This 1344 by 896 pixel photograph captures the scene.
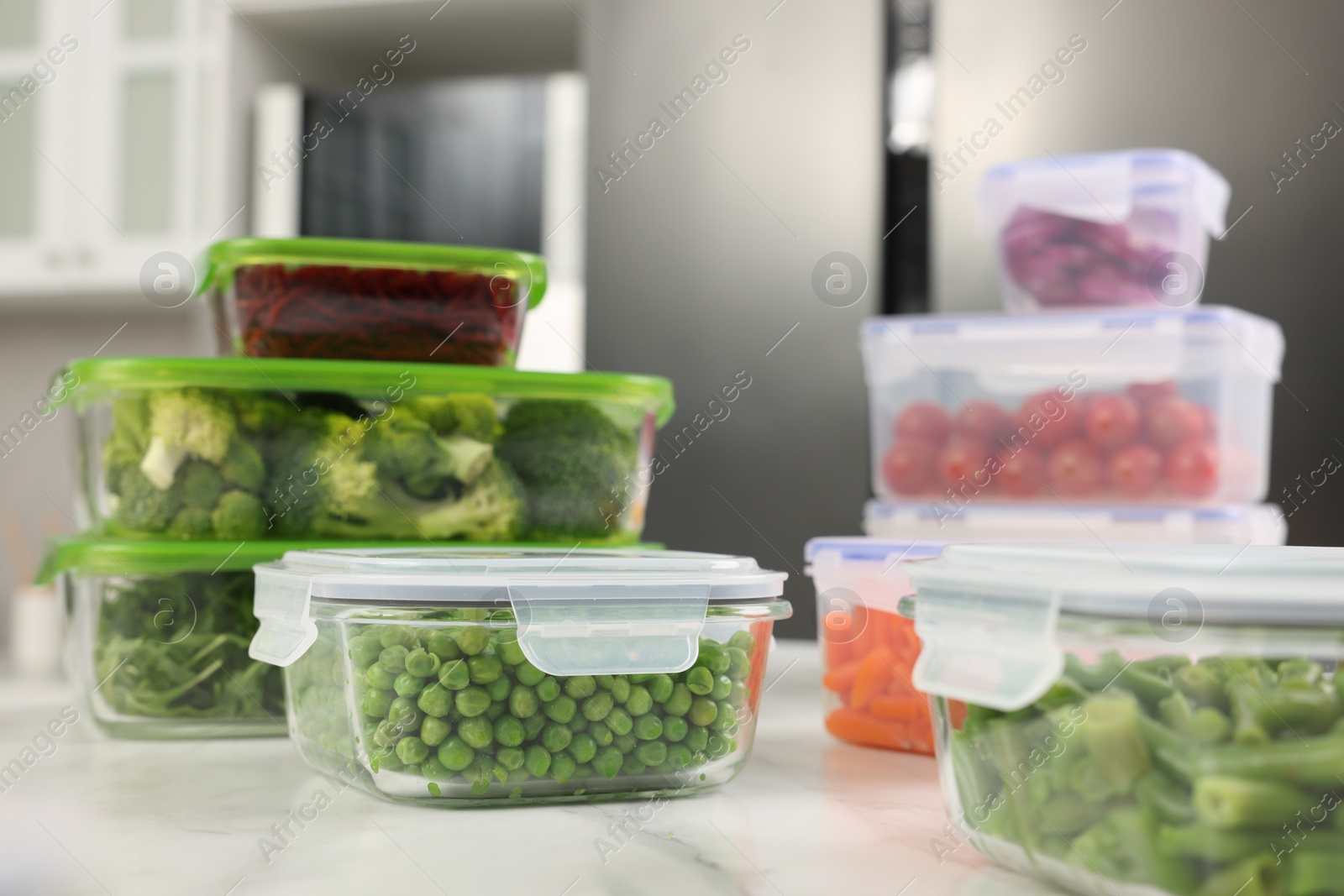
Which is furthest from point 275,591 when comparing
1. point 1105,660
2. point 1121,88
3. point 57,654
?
point 1121,88

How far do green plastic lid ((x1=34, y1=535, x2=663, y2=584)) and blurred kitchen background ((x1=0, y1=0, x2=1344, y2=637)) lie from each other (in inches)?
36.9

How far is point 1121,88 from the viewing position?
63.4 inches

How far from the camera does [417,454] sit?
92 cm

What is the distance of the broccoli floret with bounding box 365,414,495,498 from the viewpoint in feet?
3.03

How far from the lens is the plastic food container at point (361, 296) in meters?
0.94

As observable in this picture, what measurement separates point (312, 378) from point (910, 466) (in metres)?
0.69

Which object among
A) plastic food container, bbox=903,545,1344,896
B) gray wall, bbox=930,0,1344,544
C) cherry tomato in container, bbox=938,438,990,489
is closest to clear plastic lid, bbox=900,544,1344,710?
plastic food container, bbox=903,545,1344,896

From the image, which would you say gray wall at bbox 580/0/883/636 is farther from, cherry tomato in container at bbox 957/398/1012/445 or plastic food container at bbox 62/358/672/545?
plastic food container at bbox 62/358/672/545

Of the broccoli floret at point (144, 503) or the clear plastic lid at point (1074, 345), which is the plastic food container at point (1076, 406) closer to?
the clear plastic lid at point (1074, 345)

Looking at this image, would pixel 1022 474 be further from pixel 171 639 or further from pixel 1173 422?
pixel 171 639

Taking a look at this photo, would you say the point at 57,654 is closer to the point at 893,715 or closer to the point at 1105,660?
the point at 893,715

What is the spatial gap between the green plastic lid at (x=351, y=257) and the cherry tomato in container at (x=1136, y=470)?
2.18 feet

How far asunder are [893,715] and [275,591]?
433mm

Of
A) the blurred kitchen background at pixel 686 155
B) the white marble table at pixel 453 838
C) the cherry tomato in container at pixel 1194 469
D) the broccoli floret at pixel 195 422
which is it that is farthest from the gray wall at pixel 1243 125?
the broccoli floret at pixel 195 422
